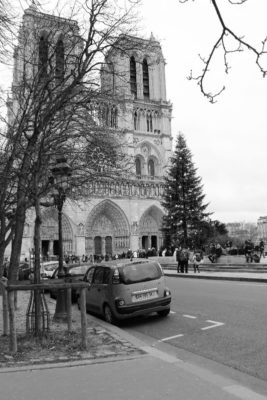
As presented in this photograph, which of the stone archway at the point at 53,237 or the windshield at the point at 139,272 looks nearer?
the windshield at the point at 139,272

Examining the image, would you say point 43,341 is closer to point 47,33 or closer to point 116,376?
point 116,376

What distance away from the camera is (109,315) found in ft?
36.0

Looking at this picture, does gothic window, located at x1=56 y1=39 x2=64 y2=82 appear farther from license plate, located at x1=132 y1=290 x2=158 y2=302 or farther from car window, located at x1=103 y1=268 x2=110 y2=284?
license plate, located at x1=132 y1=290 x2=158 y2=302

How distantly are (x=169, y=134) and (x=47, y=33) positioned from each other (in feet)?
195

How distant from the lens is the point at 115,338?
8.23 meters

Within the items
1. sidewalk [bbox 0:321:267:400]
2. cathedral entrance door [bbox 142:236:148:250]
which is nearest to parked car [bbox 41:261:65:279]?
sidewalk [bbox 0:321:267:400]

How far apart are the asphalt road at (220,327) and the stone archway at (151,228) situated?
50.9 metres

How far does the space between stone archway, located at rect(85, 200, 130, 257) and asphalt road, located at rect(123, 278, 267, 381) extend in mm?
48636

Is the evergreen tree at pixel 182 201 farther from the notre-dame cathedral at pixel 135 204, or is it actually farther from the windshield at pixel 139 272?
the windshield at pixel 139 272

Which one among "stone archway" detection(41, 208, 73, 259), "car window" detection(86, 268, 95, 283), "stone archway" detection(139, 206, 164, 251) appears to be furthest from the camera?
"stone archway" detection(139, 206, 164, 251)

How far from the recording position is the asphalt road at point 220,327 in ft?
22.6

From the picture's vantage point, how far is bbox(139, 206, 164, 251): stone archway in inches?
2596

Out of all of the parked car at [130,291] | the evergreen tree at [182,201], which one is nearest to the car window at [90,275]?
the parked car at [130,291]

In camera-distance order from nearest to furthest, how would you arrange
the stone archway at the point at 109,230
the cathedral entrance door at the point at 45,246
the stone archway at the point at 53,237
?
the stone archway at the point at 53,237, the cathedral entrance door at the point at 45,246, the stone archway at the point at 109,230
